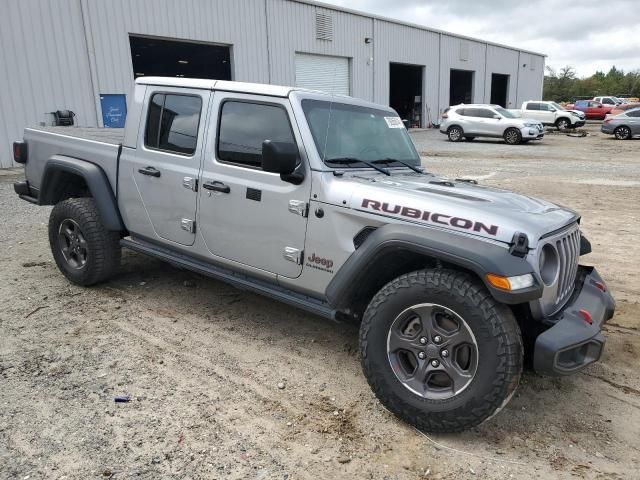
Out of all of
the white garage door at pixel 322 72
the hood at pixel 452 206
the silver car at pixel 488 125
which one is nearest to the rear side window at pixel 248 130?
the hood at pixel 452 206

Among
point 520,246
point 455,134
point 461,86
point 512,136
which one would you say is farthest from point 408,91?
point 520,246

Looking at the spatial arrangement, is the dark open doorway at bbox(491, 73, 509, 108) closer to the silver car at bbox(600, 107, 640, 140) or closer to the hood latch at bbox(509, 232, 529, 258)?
the silver car at bbox(600, 107, 640, 140)

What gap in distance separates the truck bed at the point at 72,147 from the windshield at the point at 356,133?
205 centimetres

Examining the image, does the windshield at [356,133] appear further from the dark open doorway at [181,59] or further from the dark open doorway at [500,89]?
the dark open doorway at [500,89]

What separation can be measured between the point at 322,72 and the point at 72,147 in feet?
67.9

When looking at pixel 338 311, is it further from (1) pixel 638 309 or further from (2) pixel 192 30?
(2) pixel 192 30

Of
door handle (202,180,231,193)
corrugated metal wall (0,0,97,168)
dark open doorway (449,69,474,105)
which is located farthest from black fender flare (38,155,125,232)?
dark open doorway (449,69,474,105)

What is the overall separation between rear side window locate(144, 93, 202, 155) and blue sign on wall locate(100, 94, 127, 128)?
41.9 ft

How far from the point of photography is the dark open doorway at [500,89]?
41594mm

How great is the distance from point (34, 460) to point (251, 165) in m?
2.19

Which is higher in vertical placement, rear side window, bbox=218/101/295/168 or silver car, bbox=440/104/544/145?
rear side window, bbox=218/101/295/168

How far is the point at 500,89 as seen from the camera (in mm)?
42844

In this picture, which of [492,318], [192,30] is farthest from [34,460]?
[192,30]

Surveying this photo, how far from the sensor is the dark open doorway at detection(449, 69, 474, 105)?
37.4 metres
